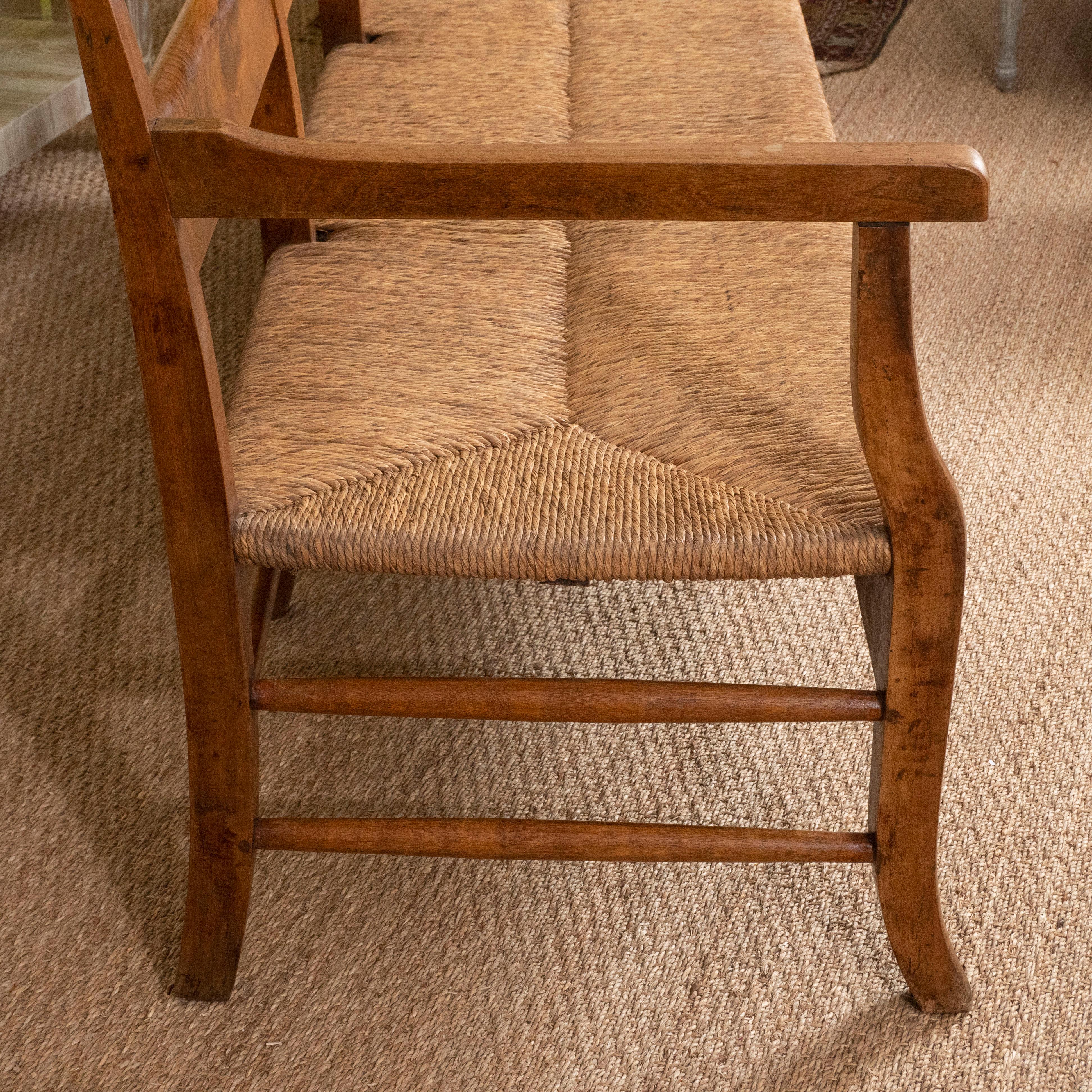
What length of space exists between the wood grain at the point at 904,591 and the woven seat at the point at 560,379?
3 centimetres

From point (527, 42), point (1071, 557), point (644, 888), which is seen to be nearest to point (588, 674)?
point (644, 888)

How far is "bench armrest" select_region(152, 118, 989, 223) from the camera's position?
0.67 m

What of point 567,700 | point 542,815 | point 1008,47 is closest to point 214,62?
point 567,700

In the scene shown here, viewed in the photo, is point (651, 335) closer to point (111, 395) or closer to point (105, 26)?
point (105, 26)

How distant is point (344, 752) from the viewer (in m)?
1.14

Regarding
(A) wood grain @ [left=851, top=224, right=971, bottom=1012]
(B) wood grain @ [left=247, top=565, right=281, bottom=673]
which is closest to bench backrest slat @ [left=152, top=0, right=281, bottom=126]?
(B) wood grain @ [left=247, top=565, right=281, bottom=673]

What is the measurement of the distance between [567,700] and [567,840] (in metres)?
0.10

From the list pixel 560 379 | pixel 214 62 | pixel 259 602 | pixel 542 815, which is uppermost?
pixel 214 62

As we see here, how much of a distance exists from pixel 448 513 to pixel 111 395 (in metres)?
0.94

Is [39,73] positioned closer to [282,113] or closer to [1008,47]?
[282,113]

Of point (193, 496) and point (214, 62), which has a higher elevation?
point (214, 62)

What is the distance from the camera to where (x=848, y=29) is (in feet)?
7.72

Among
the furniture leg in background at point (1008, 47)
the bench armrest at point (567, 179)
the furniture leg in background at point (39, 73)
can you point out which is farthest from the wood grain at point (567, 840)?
the furniture leg in background at point (1008, 47)

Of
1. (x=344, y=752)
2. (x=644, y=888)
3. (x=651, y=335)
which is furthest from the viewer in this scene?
(x=344, y=752)
